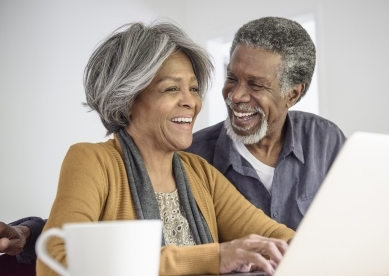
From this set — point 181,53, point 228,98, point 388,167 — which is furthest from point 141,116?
point 388,167

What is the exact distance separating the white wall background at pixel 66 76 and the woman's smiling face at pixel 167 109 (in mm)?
2294

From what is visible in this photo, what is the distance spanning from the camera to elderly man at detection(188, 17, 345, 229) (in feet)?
6.38

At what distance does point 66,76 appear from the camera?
4016mm

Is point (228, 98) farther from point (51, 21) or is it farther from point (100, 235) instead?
point (51, 21)

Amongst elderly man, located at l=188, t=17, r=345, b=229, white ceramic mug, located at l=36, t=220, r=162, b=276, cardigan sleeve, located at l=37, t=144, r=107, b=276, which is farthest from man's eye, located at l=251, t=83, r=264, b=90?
white ceramic mug, located at l=36, t=220, r=162, b=276

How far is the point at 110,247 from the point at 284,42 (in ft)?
5.28

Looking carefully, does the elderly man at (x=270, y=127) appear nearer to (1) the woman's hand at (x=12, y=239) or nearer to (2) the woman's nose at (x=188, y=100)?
(2) the woman's nose at (x=188, y=100)

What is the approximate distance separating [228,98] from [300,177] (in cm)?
A: 39

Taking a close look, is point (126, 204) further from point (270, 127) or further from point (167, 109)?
point (270, 127)

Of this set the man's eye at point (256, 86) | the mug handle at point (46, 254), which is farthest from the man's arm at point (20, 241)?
the man's eye at point (256, 86)

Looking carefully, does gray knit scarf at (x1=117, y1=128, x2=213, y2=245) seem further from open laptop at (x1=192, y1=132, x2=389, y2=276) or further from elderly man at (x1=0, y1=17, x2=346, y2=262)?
open laptop at (x1=192, y1=132, x2=389, y2=276)

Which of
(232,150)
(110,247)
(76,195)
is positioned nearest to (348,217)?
(110,247)

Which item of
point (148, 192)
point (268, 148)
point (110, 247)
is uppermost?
point (110, 247)

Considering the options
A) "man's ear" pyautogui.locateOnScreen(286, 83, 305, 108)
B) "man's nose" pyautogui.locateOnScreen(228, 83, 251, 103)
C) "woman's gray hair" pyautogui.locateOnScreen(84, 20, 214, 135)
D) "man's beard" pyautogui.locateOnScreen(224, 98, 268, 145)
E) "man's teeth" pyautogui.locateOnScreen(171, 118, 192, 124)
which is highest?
"woman's gray hair" pyautogui.locateOnScreen(84, 20, 214, 135)
